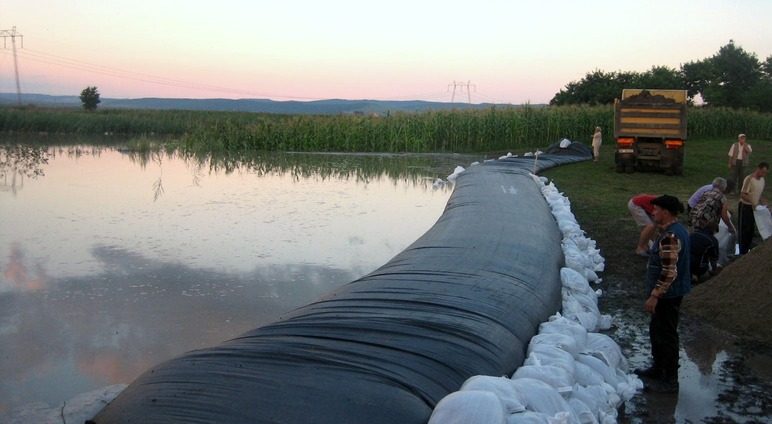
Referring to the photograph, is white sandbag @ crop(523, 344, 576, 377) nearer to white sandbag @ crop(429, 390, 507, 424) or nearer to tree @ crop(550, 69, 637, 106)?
white sandbag @ crop(429, 390, 507, 424)

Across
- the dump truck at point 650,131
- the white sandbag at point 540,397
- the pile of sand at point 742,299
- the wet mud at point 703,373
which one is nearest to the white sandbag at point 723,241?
A: the pile of sand at point 742,299

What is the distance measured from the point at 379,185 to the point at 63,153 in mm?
12655

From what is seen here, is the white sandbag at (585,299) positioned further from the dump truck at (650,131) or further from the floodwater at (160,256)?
the dump truck at (650,131)

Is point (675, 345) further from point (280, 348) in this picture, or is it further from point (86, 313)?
point (86, 313)

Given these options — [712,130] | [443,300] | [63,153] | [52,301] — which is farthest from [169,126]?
[443,300]

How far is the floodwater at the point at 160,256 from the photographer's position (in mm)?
5129

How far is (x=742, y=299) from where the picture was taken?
5793 mm

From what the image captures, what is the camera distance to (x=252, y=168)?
19.0 m

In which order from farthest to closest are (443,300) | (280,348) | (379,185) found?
(379,185) → (443,300) → (280,348)

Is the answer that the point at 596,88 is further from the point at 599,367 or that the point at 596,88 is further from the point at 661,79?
the point at 599,367

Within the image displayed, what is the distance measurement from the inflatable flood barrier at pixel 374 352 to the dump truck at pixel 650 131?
38.4 ft

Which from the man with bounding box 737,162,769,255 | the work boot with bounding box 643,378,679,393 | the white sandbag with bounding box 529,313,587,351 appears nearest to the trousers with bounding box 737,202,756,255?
the man with bounding box 737,162,769,255

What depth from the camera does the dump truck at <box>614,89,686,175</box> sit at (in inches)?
640

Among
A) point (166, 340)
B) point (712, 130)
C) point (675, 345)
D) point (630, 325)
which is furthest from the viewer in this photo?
point (712, 130)
